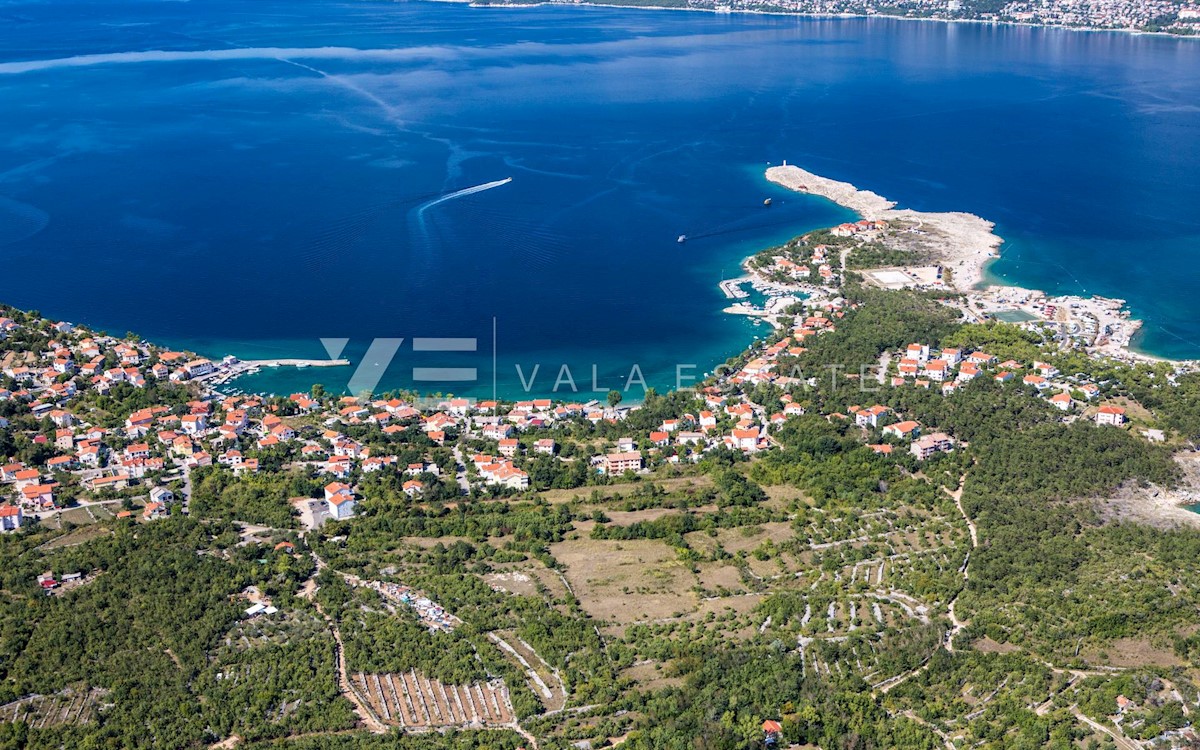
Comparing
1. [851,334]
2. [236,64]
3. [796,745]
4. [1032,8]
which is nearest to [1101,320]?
[851,334]

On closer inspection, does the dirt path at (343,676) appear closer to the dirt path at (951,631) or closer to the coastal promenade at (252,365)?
the dirt path at (951,631)

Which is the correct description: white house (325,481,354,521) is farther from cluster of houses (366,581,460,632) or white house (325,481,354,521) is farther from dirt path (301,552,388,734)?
cluster of houses (366,581,460,632)

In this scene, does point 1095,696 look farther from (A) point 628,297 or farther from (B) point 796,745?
(A) point 628,297

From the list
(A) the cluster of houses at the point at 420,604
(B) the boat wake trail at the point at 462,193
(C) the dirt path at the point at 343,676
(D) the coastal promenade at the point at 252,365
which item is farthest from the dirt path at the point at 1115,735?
(B) the boat wake trail at the point at 462,193

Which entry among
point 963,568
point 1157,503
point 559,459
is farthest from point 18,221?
point 1157,503

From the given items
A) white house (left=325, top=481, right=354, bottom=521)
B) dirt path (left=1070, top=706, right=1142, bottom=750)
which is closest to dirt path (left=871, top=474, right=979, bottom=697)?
dirt path (left=1070, top=706, right=1142, bottom=750)
